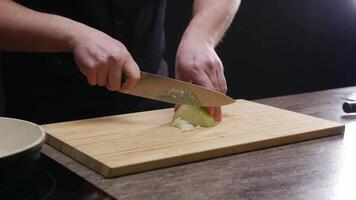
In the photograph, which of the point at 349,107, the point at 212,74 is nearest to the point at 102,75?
the point at 212,74

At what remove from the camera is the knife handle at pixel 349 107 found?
1.14 metres

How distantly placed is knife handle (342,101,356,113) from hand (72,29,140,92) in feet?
1.42

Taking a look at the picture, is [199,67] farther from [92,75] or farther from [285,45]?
[285,45]

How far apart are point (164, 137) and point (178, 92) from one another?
14 centimetres

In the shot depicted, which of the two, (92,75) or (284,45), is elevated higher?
(92,75)

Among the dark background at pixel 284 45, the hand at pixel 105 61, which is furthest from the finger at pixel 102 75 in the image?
the dark background at pixel 284 45

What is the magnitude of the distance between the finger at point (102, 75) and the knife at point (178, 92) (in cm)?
6

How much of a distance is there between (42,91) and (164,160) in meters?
0.51

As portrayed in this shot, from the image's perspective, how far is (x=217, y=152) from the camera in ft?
2.91

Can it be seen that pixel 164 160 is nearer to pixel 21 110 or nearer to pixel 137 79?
pixel 137 79

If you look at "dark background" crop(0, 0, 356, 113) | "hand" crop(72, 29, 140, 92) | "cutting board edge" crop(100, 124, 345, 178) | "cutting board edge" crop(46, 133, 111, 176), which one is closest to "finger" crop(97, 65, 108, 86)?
"hand" crop(72, 29, 140, 92)

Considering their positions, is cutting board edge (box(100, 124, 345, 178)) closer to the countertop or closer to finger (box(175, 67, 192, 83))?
the countertop

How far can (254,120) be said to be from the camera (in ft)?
3.51

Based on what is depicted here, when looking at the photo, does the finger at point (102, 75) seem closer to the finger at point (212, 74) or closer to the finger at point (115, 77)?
the finger at point (115, 77)
